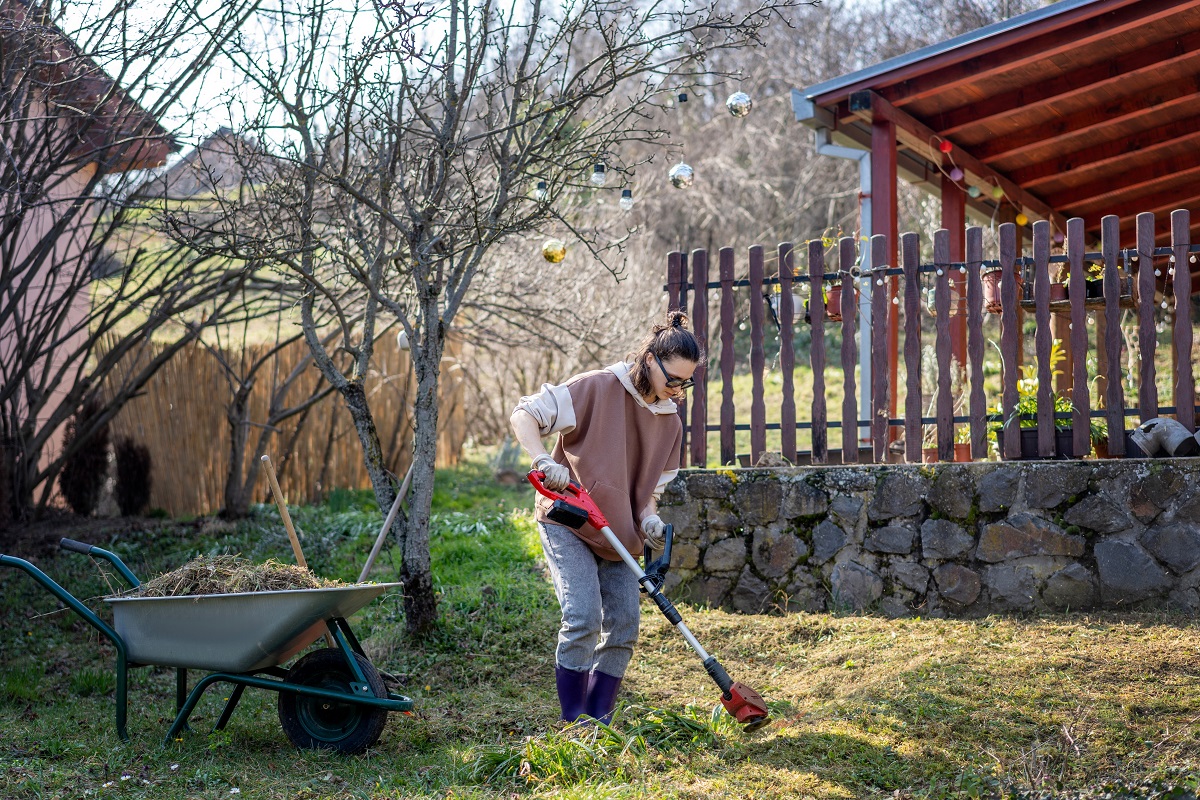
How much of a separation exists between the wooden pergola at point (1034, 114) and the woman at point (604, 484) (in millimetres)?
2781

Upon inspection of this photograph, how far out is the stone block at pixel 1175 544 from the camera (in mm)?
4625

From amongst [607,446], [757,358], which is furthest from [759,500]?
[607,446]

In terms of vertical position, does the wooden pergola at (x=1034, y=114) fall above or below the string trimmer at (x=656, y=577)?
above

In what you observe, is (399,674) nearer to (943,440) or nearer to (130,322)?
(943,440)

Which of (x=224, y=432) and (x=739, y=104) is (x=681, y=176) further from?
(x=224, y=432)

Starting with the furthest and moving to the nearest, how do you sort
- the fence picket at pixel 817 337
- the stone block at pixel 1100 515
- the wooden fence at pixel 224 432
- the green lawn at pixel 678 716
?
the wooden fence at pixel 224 432, the fence picket at pixel 817 337, the stone block at pixel 1100 515, the green lawn at pixel 678 716

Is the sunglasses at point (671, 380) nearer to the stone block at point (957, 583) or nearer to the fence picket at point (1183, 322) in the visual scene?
the stone block at point (957, 583)

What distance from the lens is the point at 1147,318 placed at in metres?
4.88

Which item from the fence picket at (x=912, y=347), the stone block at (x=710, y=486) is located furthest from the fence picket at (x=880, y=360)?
the stone block at (x=710, y=486)

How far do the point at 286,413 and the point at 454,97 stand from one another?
355cm

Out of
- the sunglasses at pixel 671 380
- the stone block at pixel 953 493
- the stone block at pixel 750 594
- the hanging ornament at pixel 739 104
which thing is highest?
the hanging ornament at pixel 739 104

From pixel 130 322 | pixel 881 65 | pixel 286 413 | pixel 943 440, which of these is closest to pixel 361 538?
pixel 286 413

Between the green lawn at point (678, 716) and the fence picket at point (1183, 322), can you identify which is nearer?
the green lawn at point (678, 716)

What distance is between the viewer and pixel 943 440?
520cm
